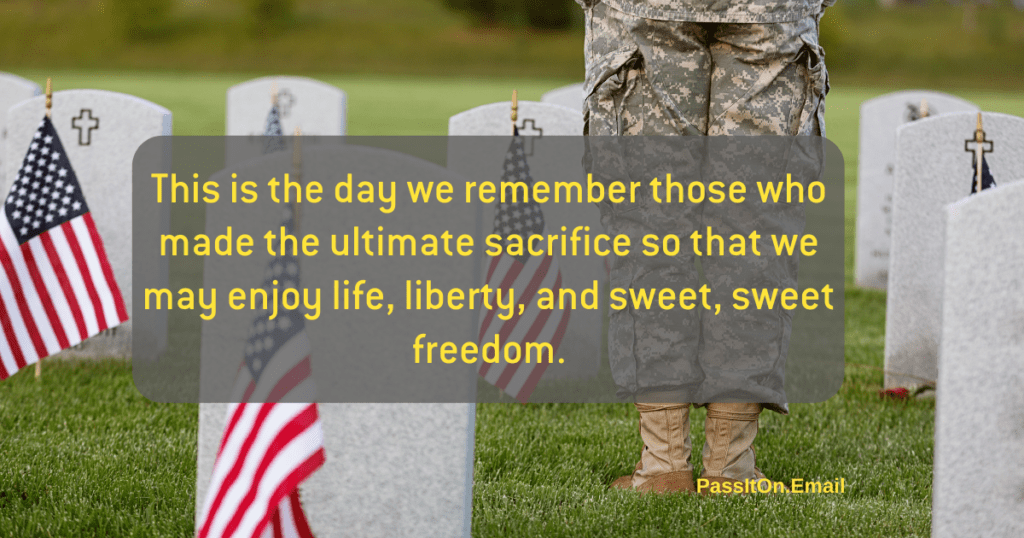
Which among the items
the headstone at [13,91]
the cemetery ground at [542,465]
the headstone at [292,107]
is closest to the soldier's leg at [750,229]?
the cemetery ground at [542,465]

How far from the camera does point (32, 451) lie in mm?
2922

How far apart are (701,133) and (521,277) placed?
1.35 m

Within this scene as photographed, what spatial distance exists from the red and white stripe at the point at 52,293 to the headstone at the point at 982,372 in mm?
2843

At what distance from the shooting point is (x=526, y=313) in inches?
149

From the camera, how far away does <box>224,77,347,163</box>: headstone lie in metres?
6.89

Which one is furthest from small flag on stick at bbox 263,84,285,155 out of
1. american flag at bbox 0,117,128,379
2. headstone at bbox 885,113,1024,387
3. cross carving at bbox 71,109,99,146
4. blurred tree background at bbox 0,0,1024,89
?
blurred tree background at bbox 0,0,1024,89

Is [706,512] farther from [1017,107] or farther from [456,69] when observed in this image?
[456,69]

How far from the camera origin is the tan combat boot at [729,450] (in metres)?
2.55

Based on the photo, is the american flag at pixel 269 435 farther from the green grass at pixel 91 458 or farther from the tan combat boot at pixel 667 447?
the tan combat boot at pixel 667 447

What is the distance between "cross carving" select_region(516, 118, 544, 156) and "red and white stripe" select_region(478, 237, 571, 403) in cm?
57

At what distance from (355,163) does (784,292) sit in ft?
4.24

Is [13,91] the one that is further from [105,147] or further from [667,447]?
[667,447]

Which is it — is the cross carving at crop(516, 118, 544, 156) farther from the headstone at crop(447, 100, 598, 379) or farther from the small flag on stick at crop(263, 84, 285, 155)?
the small flag on stick at crop(263, 84, 285, 155)

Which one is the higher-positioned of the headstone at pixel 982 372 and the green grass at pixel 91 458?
the headstone at pixel 982 372
